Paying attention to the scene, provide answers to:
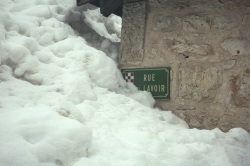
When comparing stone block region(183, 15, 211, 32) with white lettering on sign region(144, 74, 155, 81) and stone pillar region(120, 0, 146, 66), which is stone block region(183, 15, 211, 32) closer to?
stone pillar region(120, 0, 146, 66)

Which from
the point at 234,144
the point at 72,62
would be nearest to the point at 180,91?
the point at 234,144

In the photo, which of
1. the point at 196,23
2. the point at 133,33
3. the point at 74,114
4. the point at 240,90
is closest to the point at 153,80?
the point at 133,33

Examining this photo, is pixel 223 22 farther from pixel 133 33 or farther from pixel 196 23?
pixel 133 33

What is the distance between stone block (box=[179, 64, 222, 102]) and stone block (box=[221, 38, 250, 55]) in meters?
0.18

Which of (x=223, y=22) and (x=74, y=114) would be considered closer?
(x=74, y=114)

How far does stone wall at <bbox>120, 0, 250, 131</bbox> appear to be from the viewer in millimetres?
2209

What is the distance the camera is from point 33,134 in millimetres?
1364

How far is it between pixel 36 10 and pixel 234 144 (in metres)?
2.12

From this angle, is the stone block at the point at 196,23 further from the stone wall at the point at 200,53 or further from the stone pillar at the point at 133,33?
the stone pillar at the point at 133,33

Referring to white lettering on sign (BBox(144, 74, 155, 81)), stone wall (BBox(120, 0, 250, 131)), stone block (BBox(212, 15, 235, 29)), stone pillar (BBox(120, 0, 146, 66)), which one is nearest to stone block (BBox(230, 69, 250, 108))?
stone wall (BBox(120, 0, 250, 131))

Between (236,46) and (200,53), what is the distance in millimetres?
284

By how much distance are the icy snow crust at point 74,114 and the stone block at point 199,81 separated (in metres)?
0.26

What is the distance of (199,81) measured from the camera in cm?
232

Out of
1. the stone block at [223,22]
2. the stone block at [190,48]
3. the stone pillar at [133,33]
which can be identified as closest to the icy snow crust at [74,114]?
the stone pillar at [133,33]
